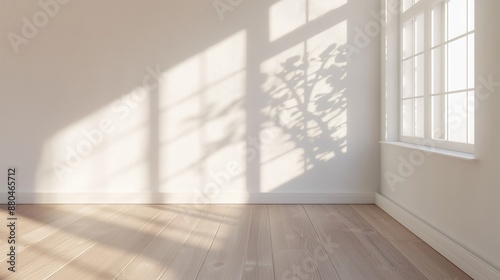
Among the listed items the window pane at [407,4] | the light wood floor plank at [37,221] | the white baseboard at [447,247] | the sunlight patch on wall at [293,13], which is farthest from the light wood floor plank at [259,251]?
the window pane at [407,4]

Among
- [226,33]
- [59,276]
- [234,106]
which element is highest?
[226,33]

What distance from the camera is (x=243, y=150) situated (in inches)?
159

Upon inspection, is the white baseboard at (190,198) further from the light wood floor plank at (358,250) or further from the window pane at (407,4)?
the window pane at (407,4)

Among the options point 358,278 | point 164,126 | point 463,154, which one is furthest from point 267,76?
point 358,278

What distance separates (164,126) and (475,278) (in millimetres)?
2928

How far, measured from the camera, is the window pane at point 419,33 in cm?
328

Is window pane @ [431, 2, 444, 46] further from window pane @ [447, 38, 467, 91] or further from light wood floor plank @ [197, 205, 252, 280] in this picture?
light wood floor plank @ [197, 205, 252, 280]

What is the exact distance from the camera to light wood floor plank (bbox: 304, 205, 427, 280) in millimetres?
2215

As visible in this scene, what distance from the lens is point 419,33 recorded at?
3314 millimetres

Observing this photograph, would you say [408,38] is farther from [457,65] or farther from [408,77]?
[457,65]

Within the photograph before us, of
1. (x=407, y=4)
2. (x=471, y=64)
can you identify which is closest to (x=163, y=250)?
(x=471, y=64)

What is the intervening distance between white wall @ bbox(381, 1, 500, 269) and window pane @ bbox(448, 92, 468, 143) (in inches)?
7.1

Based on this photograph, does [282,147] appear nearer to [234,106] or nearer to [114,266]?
[234,106]

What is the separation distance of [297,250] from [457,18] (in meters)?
1.81
